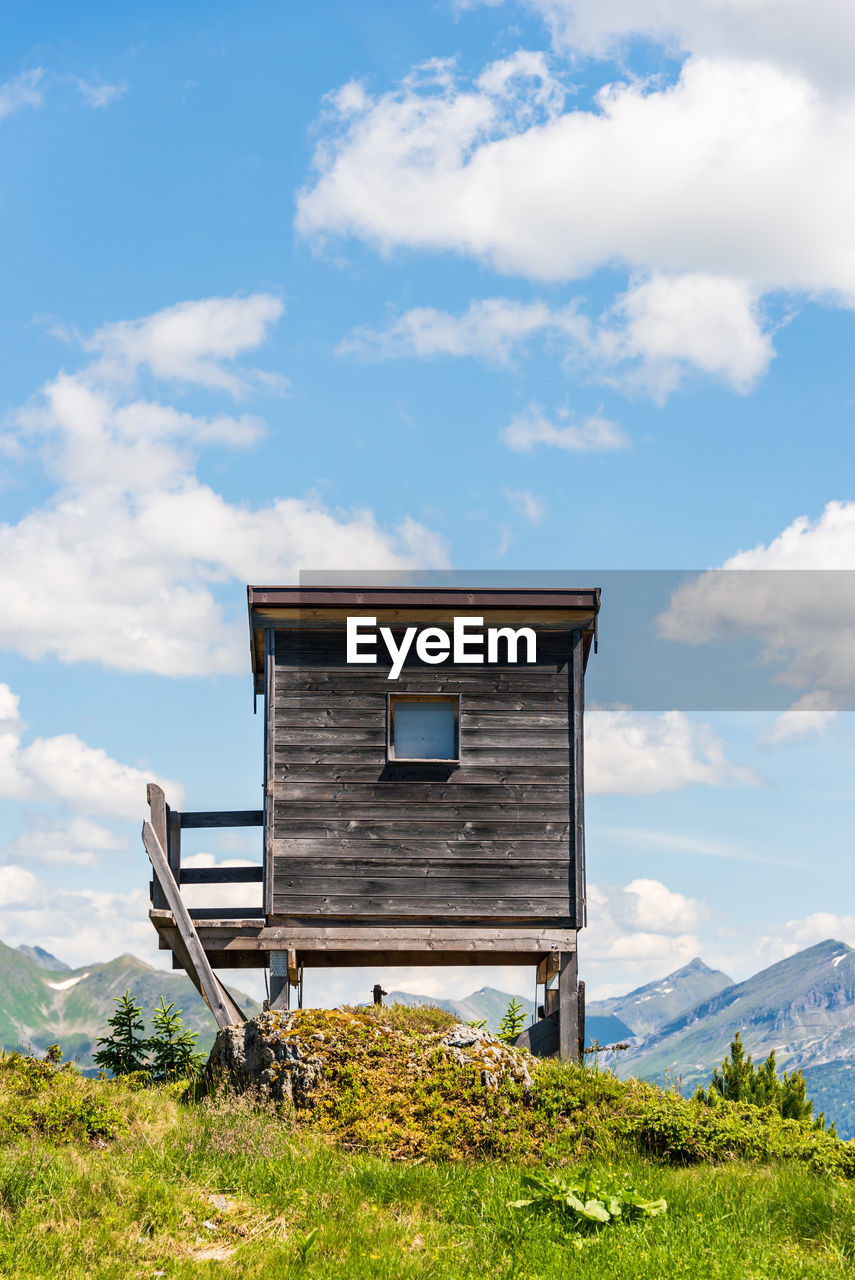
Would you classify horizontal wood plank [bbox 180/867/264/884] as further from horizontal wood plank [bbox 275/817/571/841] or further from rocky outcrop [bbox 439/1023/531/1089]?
rocky outcrop [bbox 439/1023/531/1089]

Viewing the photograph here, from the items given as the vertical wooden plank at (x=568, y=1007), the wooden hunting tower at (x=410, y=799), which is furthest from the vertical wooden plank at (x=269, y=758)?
the vertical wooden plank at (x=568, y=1007)

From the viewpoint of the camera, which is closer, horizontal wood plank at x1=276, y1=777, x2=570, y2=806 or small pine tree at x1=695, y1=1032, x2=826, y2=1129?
small pine tree at x1=695, y1=1032, x2=826, y2=1129

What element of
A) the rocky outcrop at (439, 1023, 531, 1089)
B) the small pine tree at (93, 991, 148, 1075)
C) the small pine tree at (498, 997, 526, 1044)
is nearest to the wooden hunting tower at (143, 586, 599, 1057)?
the small pine tree at (498, 997, 526, 1044)

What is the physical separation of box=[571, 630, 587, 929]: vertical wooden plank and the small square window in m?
1.88

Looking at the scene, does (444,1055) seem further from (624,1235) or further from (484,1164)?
(624,1235)

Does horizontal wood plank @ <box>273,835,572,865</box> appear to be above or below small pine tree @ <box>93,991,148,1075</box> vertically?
above

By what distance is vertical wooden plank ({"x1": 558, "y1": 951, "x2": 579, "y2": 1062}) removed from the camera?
17.7 metres

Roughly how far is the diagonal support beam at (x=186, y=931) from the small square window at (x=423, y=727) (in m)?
3.93

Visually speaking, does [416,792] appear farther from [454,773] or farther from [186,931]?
[186,931]

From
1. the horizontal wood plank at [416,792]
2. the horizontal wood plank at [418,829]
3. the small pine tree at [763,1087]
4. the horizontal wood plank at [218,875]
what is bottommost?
the small pine tree at [763,1087]

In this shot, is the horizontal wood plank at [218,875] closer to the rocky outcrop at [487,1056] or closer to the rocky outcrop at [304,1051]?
the rocky outcrop at [304,1051]

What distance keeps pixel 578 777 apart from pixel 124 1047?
27.5 ft

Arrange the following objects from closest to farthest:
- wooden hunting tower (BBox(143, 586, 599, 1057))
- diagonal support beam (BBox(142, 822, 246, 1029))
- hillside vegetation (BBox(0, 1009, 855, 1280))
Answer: hillside vegetation (BBox(0, 1009, 855, 1280)), diagonal support beam (BBox(142, 822, 246, 1029)), wooden hunting tower (BBox(143, 586, 599, 1057))

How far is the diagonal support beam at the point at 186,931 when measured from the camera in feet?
57.0
